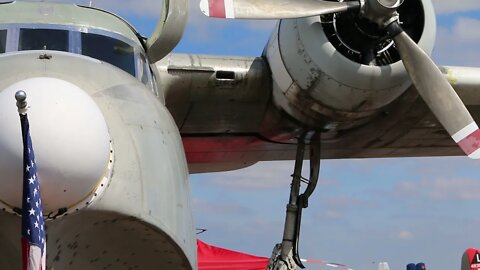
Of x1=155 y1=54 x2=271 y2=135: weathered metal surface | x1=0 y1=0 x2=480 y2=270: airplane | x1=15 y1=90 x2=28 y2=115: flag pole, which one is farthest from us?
x1=155 y1=54 x2=271 y2=135: weathered metal surface

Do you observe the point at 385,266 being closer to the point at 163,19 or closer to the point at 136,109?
the point at 163,19

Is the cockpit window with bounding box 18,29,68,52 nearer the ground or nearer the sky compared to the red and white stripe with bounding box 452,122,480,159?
nearer the ground

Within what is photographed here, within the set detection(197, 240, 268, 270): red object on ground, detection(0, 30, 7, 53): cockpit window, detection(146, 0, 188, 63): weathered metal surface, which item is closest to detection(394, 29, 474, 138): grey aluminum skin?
detection(146, 0, 188, 63): weathered metal surface

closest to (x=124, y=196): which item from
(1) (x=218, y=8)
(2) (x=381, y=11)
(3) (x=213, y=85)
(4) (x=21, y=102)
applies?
(4) (x=21, y=102)

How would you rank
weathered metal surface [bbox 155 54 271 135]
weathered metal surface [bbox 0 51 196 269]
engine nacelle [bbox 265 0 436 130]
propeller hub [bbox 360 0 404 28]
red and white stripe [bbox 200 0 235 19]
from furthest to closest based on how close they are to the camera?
weathered metal surface [bbox 155 54 271 135], engine nacelle [bbox 265 0 436 130], propeller hub [bbox 360 0 404 28], red and white stripe [bbox 200 0 235 19], weathered metal surface [bbox 0 51 196 269]

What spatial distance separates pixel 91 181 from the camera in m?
3.68

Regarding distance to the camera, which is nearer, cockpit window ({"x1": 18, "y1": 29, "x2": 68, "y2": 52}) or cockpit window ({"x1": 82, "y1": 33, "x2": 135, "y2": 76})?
cockpit window ({"x1": 18, "y1": 29, "x2": 68, "y2": 52})

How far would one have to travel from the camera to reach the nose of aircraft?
346 cm

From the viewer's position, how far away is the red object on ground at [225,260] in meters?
15.7

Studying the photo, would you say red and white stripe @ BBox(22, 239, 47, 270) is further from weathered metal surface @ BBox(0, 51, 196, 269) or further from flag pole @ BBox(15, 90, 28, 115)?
flag pole @ BBox(15, 90, 28, 115)

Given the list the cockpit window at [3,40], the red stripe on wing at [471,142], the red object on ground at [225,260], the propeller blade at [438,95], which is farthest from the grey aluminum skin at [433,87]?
the red object on ground at [225,260]

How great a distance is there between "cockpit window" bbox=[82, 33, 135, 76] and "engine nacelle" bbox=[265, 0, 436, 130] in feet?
9.84

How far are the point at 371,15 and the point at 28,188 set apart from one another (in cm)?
544

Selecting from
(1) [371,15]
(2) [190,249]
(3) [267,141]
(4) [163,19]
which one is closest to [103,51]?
(4) [163,19]
